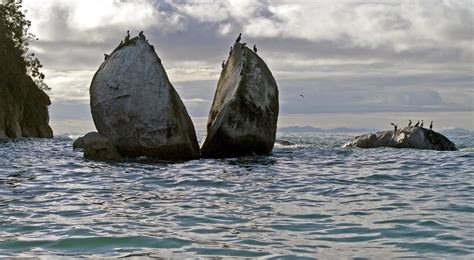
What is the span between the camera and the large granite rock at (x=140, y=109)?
20438 mm

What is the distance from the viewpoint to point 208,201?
430 inches

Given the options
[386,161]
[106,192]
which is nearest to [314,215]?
[106,192]

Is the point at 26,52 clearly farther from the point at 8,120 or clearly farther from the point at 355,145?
the point at 355,145

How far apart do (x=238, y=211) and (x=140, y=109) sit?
11431 millimetres

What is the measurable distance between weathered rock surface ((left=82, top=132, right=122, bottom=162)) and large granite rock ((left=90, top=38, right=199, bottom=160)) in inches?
32.8

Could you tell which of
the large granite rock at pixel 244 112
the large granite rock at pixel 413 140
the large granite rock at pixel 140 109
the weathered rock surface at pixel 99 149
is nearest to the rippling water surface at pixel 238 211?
the weathered rock surface at pixel 99 149

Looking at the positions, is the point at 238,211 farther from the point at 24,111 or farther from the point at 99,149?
the point at 24,111

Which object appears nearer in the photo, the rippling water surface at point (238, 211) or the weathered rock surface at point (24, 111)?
the rippling water surface at point (238, 211)

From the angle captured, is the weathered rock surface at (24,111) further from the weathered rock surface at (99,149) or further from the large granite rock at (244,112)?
the large granite rock at (244,112)

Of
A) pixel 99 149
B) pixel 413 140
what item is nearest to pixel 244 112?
pixel 99 149

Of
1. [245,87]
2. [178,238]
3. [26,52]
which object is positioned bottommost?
[178,238]

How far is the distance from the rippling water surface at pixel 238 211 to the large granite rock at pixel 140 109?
3438mm

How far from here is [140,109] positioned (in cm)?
2048

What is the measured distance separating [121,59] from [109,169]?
6.27m
